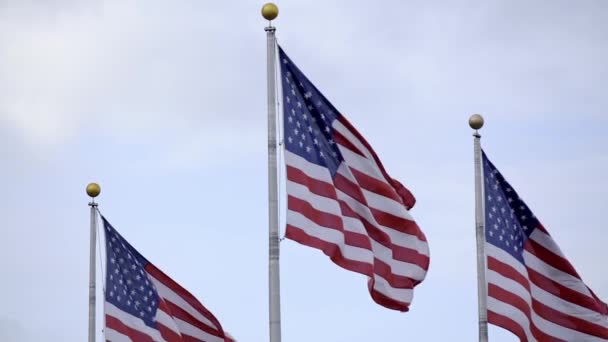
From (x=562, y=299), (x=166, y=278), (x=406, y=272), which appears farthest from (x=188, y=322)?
(x=562, y=299)

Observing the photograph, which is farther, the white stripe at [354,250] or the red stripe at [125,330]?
the red stripe at [125,330]

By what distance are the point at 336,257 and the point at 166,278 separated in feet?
22.5

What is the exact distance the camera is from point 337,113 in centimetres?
2767

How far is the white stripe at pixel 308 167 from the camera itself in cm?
2658

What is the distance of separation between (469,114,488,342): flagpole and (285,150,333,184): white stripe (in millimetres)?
5901

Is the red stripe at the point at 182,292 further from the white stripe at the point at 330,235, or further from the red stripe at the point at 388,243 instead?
the white stripe at the point at 330,235

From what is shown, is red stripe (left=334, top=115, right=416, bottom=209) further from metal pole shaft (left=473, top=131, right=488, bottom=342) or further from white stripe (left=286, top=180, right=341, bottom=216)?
metal pole shaft (left=473, top=131, right=488, bottom=342)

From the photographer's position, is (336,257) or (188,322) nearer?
(336,257)

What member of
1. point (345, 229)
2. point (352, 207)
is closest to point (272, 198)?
point (345, 229)

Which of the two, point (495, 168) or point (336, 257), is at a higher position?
point (495, 168)

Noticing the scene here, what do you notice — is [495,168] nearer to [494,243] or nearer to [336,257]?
[494,243]

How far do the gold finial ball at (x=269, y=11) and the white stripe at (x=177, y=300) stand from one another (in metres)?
8.16

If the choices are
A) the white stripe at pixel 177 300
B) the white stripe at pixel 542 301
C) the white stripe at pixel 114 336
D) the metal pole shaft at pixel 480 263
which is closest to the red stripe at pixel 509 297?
the white stripe at pixel 542 301

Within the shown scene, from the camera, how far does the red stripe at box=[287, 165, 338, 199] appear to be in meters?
26.5
